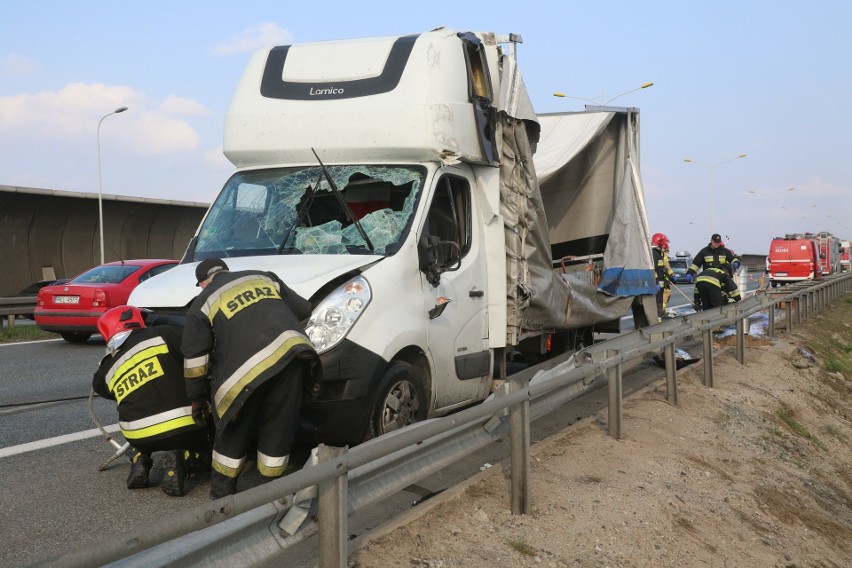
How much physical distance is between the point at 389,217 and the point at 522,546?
2.64 m

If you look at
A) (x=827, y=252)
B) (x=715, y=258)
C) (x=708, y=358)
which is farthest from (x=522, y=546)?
(x=827, y=252)

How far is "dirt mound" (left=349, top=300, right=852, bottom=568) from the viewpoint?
4.33m

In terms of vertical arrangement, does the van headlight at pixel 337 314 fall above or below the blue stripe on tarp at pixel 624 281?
above

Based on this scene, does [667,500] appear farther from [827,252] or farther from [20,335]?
[827,252]

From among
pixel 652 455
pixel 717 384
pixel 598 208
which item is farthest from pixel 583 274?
pixel 652 455

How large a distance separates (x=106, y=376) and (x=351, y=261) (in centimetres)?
162

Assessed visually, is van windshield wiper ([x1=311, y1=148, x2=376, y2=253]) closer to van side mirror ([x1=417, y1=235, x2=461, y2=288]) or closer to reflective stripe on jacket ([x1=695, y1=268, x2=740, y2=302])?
van side mirror ([x1=417, y1=235, x2=461, y2=288])

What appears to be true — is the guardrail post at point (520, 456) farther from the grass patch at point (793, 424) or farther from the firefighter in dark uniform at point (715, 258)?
the firefighter in dark uniform at point (715, 258)

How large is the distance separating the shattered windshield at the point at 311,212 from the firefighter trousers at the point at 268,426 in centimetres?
146

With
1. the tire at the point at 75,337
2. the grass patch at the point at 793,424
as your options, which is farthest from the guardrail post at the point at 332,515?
the tire at the point at 75,337

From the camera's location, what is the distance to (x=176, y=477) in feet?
17.7

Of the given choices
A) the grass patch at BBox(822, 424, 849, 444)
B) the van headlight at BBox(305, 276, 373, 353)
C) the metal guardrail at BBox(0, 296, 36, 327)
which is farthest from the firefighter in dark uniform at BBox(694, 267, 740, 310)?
the metal guardrail at BBox(0, 296, 36, 327)

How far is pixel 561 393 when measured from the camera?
5.99 meters

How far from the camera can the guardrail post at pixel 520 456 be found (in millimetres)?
4746
